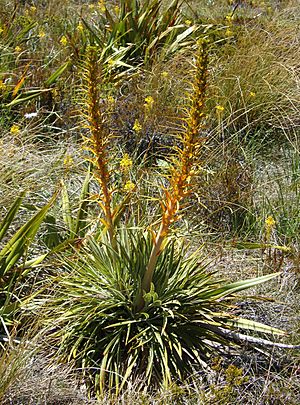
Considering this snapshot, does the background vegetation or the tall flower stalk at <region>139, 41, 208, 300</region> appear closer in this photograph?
the tall flower stalk at <region>139, 41, 208, 300</region>

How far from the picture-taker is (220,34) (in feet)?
21.8

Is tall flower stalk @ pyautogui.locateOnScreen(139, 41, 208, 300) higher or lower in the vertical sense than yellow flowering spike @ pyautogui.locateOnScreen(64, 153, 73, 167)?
higher

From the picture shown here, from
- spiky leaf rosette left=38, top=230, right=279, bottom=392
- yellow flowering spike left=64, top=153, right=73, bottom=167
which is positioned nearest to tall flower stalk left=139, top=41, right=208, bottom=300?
spiky leaf rosette left=38, top=230, right=279, bottom=392

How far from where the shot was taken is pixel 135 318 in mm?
2996

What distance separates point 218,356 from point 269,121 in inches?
108

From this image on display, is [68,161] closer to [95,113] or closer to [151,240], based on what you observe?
[151,240]

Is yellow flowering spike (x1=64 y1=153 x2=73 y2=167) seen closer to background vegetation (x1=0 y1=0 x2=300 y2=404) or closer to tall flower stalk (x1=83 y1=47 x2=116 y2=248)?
background vegetation (x1=0 y1=0 x2=300 y2=404)

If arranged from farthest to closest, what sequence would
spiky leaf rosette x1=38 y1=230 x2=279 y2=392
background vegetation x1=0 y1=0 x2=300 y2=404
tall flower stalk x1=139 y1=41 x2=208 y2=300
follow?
1. spiky leaf rosette x1=38 y1=230 x2=279 y2=392
2. background vegetation x1=0 y1=0 x2=300 y2=404
3. tall flower stalk x1=139 y1=41 x2=208 y2=300

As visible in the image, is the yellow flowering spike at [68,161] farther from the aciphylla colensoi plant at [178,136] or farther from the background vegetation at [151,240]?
the aciphylla colensoi plant at [178,136]

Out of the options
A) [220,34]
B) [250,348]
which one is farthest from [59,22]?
[250,348]

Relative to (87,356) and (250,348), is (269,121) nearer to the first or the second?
(250,348)

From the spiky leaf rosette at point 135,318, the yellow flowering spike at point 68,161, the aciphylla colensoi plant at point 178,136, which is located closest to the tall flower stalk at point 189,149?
the aciphylla colensoi plant at point 178,136

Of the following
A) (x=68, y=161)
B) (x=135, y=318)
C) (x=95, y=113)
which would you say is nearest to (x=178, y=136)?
(x=95, y=113)

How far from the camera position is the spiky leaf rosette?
291 centimetres
